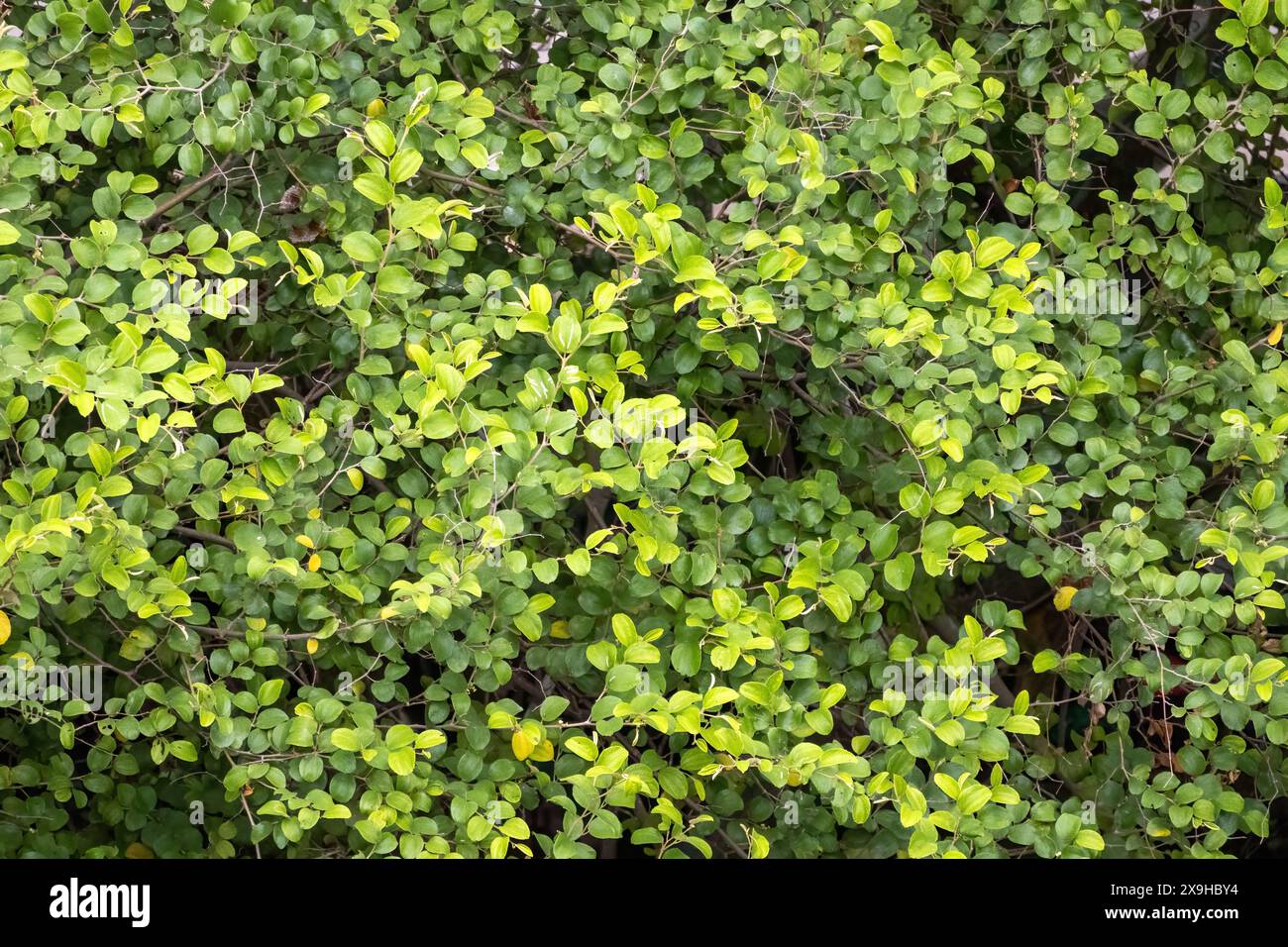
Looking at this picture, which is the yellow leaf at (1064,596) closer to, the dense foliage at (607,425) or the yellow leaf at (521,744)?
the dense foliage at (607,425)

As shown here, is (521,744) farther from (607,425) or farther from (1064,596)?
(1064,596)

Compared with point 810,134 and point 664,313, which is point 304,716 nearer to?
point 664,313

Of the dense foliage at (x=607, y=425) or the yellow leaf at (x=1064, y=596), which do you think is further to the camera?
the yellow leaf at (x=1064, y=596)

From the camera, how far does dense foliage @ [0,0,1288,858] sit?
83.7 inches

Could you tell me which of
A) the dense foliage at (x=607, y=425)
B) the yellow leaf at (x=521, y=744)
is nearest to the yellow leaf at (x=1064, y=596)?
the dense foliage at (x=607, y=425)

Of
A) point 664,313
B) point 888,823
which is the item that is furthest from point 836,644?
point 664,313

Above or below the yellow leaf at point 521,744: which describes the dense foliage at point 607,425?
above

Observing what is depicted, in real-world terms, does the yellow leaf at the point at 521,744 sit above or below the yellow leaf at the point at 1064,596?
below

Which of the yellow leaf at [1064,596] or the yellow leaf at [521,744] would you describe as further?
the yellow leaf at [1064,596]

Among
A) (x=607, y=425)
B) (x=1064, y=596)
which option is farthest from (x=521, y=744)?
(x=1064, y=596)

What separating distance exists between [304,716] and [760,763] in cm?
80

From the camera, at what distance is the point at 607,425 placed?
204 centimetres

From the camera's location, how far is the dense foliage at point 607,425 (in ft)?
6.97

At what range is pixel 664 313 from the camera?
7.93 feet
